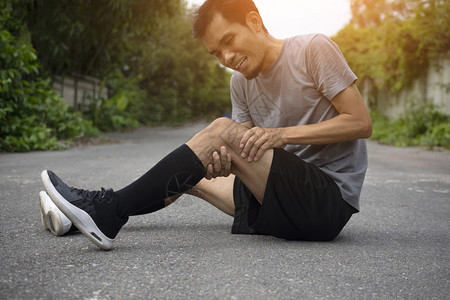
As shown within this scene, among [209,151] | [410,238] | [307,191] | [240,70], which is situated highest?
[240,70]

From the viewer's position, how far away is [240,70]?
238 centimetres

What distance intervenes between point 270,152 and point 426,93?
12.7 metres

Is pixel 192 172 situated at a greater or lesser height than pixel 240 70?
lesser

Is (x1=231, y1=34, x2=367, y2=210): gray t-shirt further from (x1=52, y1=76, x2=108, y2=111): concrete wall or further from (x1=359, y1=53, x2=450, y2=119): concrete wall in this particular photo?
(x1=52, y1=76, x2=108, y2=111): concrete wall

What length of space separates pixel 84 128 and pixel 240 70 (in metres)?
9.79

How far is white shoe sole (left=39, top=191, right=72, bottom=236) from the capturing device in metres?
2.42

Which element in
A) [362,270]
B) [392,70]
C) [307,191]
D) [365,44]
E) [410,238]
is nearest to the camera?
[362,270]

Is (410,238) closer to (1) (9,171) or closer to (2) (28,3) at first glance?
(1) (9,171)

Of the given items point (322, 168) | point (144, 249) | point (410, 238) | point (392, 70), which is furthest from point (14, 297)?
point (392, 70)

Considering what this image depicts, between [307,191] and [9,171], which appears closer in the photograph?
[307,191]

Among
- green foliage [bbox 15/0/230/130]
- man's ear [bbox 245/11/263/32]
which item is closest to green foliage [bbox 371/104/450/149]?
green foliage [bbox 15/0/230/130]

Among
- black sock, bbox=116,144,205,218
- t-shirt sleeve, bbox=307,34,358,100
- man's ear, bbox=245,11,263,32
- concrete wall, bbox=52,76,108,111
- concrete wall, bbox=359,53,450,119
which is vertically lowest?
concrete wall, bbox=52,76,108,111

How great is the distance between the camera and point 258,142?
216cm

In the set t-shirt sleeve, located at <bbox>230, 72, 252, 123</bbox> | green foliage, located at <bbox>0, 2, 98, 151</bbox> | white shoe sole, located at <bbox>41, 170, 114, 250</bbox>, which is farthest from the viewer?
green foliage, located at <bbox>0, 2, 98, 151</bbox>
